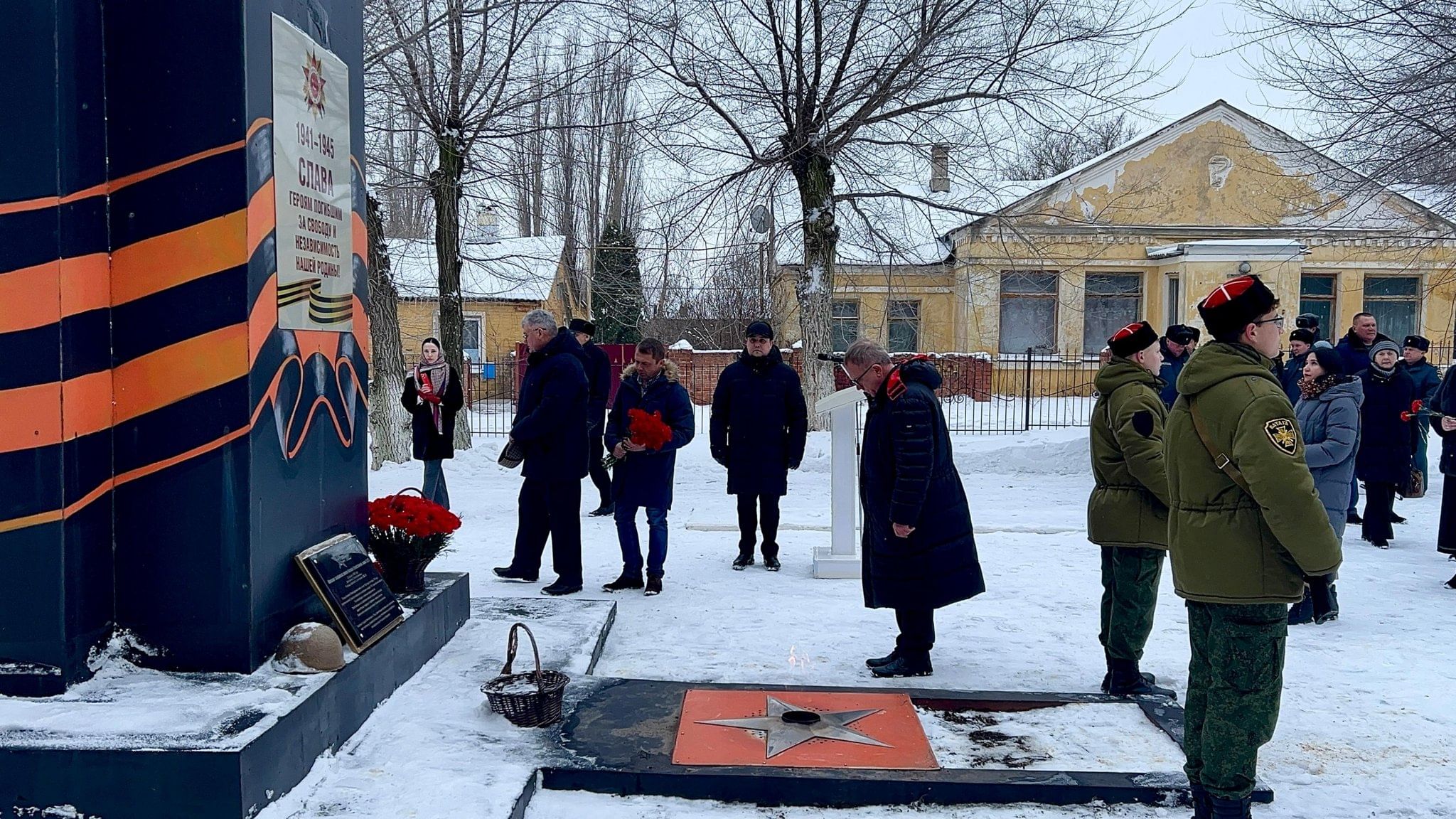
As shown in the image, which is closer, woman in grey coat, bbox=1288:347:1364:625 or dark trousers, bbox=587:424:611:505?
woman in grey coat, bbox=1288:347:1364:625

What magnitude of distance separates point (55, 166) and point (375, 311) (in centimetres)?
1134

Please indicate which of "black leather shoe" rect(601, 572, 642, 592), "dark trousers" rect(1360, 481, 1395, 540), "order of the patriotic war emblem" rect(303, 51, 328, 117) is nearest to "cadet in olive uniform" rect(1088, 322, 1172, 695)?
"black leather shoe" rect(601, 572, 642, 592)

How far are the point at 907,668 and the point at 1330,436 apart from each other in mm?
3410

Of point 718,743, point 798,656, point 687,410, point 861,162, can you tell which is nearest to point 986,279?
point 861,162

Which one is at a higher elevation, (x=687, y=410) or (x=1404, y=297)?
(x=1404, y=297)

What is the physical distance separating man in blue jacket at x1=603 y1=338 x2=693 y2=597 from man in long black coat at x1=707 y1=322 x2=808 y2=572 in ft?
1.91

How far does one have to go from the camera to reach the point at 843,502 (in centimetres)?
844

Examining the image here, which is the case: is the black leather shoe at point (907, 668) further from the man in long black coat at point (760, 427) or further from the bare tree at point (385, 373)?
the bare tree at point (385, 373)

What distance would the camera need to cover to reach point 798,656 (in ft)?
20.1

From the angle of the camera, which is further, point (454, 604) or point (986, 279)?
point (986, 279)

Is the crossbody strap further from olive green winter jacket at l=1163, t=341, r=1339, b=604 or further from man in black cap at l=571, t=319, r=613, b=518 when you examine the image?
man in black cap at l=571, t=319, r=613, b=518

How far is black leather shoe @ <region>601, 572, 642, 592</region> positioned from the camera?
7.73m

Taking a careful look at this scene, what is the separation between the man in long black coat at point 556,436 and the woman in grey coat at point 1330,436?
4.53 metres

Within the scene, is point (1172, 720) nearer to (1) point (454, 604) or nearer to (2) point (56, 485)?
(1) point (454, 604)
